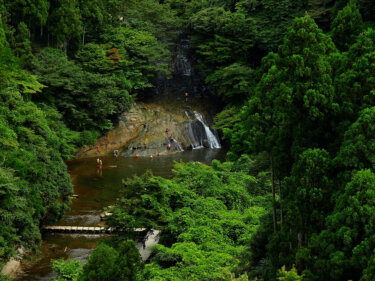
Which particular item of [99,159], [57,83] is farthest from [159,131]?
[57,83]

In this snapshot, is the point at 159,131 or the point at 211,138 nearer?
the point at 159,131

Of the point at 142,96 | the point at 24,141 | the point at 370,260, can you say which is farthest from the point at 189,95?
the point at 370,260

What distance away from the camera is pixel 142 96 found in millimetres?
46375

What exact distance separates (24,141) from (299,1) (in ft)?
112

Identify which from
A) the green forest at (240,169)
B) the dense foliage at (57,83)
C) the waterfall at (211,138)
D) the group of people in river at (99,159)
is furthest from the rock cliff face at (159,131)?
the green forest at (240,169)

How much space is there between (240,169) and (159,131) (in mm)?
17861

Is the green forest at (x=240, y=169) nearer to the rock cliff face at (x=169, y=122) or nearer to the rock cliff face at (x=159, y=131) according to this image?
the rock cliff face at (x=159, y=131)

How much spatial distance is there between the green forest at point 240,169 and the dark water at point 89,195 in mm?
1507

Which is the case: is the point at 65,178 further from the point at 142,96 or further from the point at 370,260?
the point at 142,96

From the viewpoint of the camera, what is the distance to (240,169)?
81.3 ft

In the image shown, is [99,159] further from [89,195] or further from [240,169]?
[240,169]

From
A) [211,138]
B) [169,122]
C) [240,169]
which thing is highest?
[169,122]

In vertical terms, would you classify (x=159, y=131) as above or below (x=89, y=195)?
above

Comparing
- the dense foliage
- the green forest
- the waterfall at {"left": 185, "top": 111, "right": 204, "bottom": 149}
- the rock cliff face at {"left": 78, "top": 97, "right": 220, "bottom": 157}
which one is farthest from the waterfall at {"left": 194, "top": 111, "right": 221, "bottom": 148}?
the dense foliage
